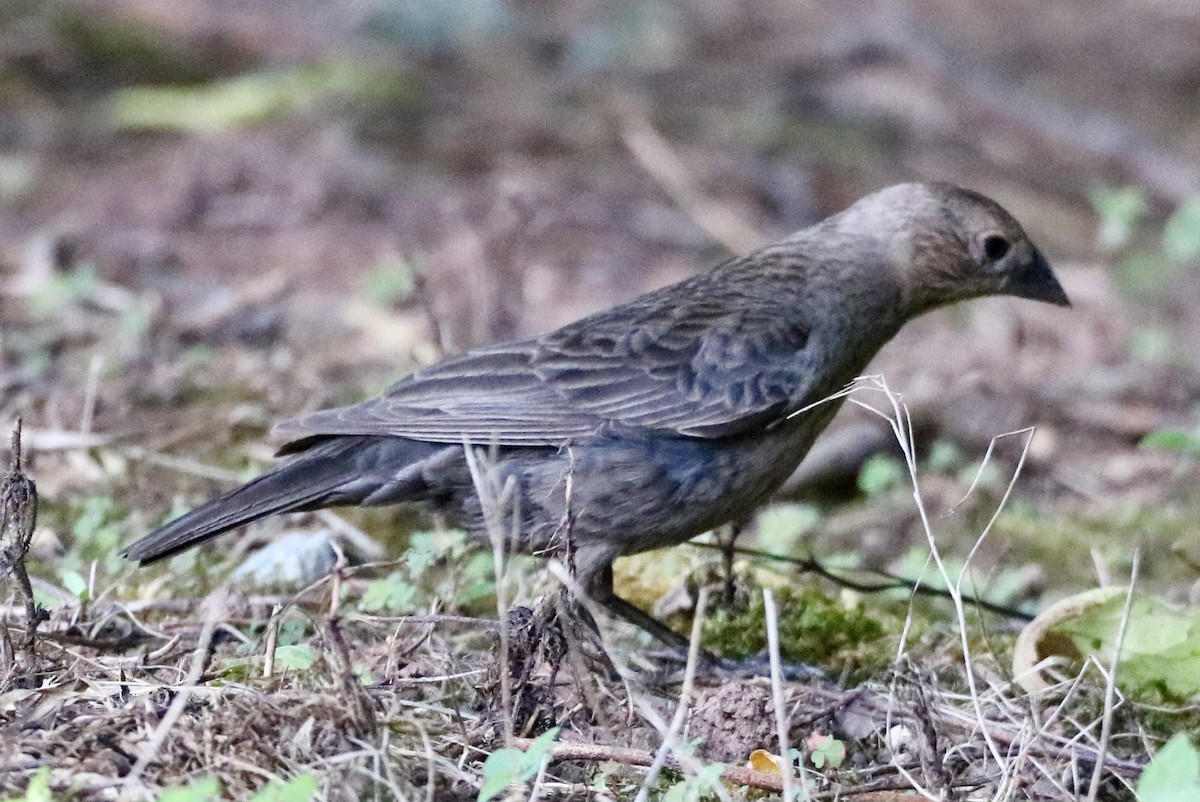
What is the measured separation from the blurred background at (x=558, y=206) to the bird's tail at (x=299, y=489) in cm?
73

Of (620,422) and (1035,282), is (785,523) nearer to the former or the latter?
(620,422)

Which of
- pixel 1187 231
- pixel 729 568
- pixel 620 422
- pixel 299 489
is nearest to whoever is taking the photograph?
pixel 299 489

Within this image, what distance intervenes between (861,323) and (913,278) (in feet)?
1.11

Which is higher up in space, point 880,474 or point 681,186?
point 681,186

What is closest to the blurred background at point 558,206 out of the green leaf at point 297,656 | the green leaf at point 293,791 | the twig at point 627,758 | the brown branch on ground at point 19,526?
the brown branch on ground at point 19,526

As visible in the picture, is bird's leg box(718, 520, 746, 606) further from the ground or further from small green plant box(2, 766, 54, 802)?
small green plant box(2, 766, 54, 802)

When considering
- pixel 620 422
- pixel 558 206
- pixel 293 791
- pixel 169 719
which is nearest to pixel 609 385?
pixel 620 422

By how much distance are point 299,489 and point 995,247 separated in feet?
7.76

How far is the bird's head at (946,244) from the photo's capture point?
4.68 metres

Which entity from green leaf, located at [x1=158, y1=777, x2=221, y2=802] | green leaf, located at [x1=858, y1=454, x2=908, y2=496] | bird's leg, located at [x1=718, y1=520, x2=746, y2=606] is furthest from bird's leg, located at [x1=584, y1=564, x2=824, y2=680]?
green leaf, located at [x1=158, y1=777, x2=221, y2=802]

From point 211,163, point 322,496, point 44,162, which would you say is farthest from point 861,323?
point 44,162

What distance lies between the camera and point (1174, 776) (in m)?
2.40

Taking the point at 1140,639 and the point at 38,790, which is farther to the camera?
the point at 1140,639

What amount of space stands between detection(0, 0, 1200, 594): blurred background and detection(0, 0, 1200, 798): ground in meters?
0.03
